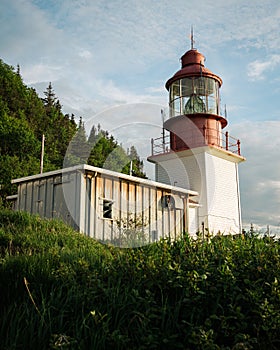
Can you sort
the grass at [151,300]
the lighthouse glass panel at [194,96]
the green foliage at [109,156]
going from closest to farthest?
the grass at [151,300]
the lighthouse glass panel at [194,96]
the green foliage at [109,156]

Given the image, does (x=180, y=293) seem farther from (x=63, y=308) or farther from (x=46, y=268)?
(x=46, y=268)

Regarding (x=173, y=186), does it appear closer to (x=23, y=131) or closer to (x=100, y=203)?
(x=100, y=203)

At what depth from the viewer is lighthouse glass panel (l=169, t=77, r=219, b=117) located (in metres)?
20.2

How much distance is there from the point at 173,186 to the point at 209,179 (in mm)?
3281

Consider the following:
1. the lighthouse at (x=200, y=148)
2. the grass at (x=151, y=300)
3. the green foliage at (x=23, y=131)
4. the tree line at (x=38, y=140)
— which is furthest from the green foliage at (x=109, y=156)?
the grass at (x=151, y=300)

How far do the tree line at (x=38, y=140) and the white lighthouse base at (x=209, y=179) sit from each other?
6.71 feet

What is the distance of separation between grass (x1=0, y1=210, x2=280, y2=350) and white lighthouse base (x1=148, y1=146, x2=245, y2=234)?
41.5 ft

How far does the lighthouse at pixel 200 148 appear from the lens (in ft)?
63.1

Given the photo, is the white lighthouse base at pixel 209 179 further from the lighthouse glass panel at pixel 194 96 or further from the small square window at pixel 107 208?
the small square window at pixel 107 208

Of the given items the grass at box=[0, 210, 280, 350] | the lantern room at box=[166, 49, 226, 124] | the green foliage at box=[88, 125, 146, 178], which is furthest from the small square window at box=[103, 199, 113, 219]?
the green foliage at box=[88, 125, 146, 178]

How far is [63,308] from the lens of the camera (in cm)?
425

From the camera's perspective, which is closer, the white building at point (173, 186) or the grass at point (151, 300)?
the grass at point (151, 300)

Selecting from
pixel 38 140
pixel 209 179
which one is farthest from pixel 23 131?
pixel 209 179

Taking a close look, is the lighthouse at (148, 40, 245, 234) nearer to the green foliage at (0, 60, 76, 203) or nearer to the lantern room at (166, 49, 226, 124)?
the lantern room at (166, 49, 226, 124)
